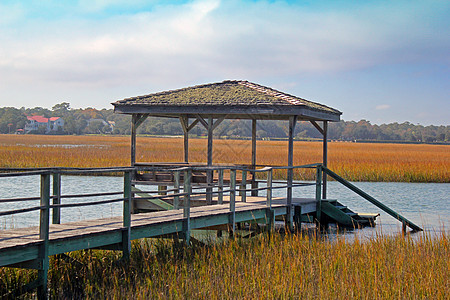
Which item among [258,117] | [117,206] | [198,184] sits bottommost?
[117,206]

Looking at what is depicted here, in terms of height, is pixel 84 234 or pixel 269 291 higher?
pixel 84 234

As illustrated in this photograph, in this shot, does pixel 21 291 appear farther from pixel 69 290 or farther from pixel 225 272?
pixel 225 272

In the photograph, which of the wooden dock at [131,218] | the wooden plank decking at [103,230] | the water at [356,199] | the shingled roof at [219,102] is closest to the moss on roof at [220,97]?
the shingled roof at [219,102]

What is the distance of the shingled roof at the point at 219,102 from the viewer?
12.6 meters

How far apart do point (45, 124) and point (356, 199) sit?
462 feet

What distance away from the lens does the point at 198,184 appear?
12883 millimetres

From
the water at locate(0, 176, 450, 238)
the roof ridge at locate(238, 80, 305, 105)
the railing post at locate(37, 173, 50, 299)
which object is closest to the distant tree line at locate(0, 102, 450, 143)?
the water at locate(0, 176, 450, 238)

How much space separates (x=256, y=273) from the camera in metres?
7.71

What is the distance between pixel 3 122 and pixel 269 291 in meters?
152

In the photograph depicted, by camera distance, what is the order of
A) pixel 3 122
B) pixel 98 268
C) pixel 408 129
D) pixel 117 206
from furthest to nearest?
1. pixel 408 129
2. pixel 3 122
3. pixel 117 206
4. pixel 98 268

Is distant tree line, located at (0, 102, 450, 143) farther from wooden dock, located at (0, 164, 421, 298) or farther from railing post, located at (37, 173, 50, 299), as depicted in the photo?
railing post, located at (37, 173, 50, 299)

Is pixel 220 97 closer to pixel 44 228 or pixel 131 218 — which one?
pixel 131 218

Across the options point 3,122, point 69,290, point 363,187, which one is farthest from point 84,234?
point 3,122

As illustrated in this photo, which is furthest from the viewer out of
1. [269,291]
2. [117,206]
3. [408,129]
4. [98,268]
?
[408,129]
